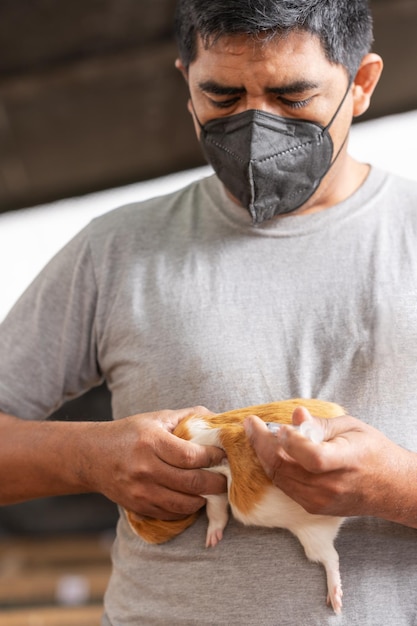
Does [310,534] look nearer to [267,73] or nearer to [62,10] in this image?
[267,73]

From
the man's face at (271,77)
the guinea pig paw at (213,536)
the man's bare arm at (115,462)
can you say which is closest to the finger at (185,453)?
the man's bare arm at (115,462)

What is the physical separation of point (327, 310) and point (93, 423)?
0.48 m

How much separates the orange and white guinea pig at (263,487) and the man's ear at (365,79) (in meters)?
0.65

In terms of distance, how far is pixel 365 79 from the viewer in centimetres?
156

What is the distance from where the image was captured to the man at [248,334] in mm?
1257

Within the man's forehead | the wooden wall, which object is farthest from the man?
the wooden wall

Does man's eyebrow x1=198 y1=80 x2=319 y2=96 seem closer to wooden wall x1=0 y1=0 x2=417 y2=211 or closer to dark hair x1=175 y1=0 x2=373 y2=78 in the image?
dark hair x1=175 y1=0 x2=373 y2=78

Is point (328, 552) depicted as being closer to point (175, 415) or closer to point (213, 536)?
point (213, 536)

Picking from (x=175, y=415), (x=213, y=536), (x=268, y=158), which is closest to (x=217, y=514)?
(x=213, y=536)

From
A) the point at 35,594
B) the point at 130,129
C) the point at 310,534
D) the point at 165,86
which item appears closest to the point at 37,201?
the point at 130,129

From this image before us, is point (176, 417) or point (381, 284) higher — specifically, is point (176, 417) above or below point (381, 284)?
below

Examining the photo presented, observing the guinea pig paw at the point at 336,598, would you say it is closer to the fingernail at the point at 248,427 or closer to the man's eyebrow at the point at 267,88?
the fingernail at the point at 248,427

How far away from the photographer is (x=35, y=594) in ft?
15.8

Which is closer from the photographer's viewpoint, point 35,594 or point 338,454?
point 338,454
